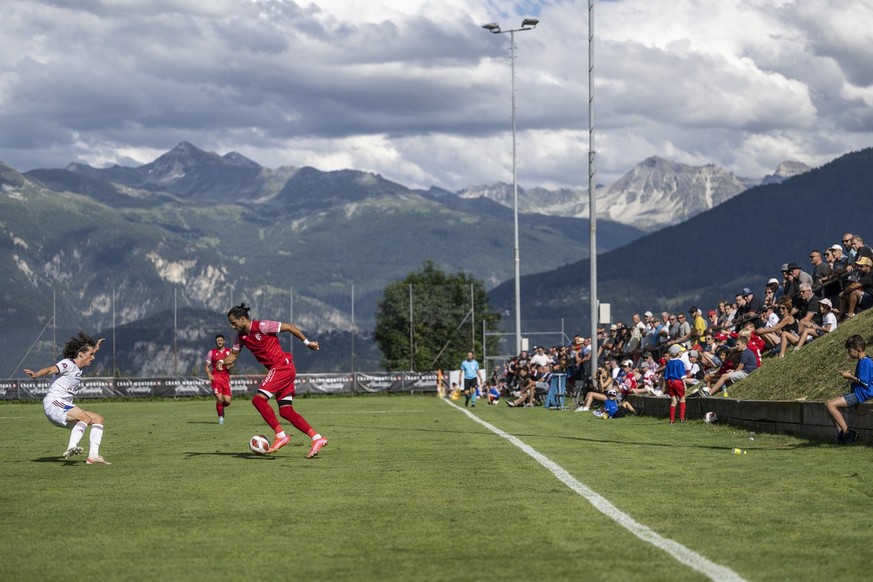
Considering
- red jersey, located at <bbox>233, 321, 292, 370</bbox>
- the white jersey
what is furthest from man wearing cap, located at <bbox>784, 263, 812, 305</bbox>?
the white jersey

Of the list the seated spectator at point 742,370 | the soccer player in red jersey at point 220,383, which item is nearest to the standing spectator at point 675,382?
the seated spectator at point 742,370

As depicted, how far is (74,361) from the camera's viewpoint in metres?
17.2

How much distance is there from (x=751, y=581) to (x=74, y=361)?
1158 cm

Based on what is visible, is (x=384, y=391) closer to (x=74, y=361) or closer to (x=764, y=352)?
(x=764, y=352)

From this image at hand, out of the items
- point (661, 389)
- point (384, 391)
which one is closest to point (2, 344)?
point (384, 391)

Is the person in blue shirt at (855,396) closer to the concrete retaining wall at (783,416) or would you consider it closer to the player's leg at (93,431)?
the concrete retaining wall at (783,416)

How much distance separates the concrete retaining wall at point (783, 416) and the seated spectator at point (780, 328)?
2.94m

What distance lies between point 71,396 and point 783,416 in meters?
10.8

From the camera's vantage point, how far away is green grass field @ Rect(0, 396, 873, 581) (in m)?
8.36

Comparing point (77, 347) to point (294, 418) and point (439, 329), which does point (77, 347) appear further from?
point (439, 329)

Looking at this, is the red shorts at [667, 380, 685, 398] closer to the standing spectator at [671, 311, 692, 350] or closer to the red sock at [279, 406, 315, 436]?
the standing spectator at [671, 311, 692, 350]

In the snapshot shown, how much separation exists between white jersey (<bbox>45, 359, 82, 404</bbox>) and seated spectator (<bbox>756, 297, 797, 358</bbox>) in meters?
16.0

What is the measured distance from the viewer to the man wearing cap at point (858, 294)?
26.8m

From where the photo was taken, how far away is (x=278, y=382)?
1761cm
